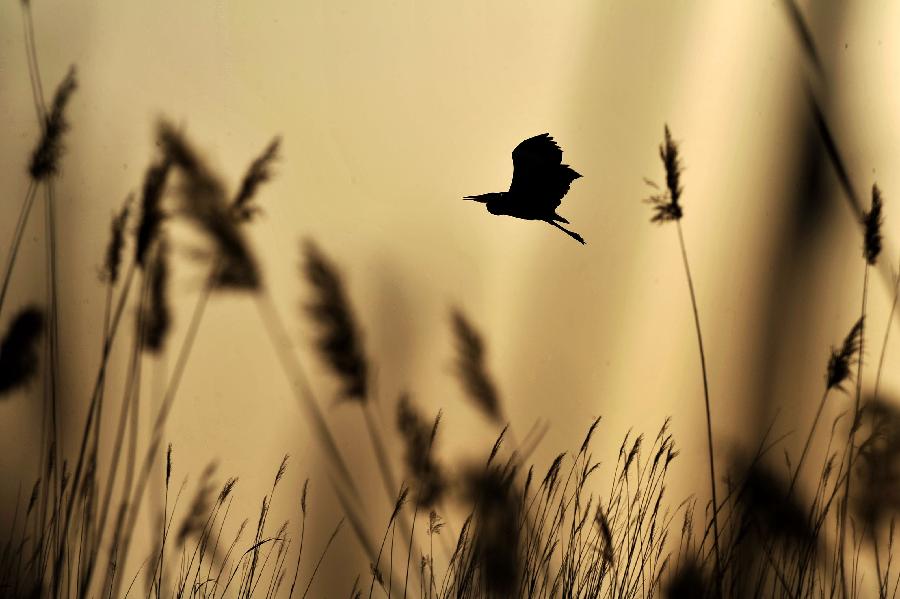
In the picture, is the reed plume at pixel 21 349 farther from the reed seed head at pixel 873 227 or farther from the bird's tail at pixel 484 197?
the reed seed head at pixel 873 227

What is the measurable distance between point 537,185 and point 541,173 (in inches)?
1.0

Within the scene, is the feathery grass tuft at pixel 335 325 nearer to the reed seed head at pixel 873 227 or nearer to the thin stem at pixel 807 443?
the thin stem at pixel 807 443

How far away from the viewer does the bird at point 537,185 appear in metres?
1.44

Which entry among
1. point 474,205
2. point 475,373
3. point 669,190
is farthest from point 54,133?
point 669,190

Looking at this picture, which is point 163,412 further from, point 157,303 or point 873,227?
point 873,227

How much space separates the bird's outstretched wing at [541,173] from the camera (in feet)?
4.74

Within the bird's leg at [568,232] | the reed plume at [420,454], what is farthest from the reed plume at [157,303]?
the bird's leg at [568,232]

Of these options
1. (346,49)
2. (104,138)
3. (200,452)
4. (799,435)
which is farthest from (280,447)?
(799,435)

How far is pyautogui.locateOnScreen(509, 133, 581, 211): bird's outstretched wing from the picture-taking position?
4.74 ft

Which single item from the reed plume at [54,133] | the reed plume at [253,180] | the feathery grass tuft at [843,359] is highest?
the reed plume at [54,133]

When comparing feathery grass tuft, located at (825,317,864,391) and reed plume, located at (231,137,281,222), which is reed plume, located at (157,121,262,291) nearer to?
reed plume, located at (231,137,281,222)

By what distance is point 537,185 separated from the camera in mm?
1461

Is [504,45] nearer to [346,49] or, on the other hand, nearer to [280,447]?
[346,49]

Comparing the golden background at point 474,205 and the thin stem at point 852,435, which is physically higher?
the golden background at point 474,205
